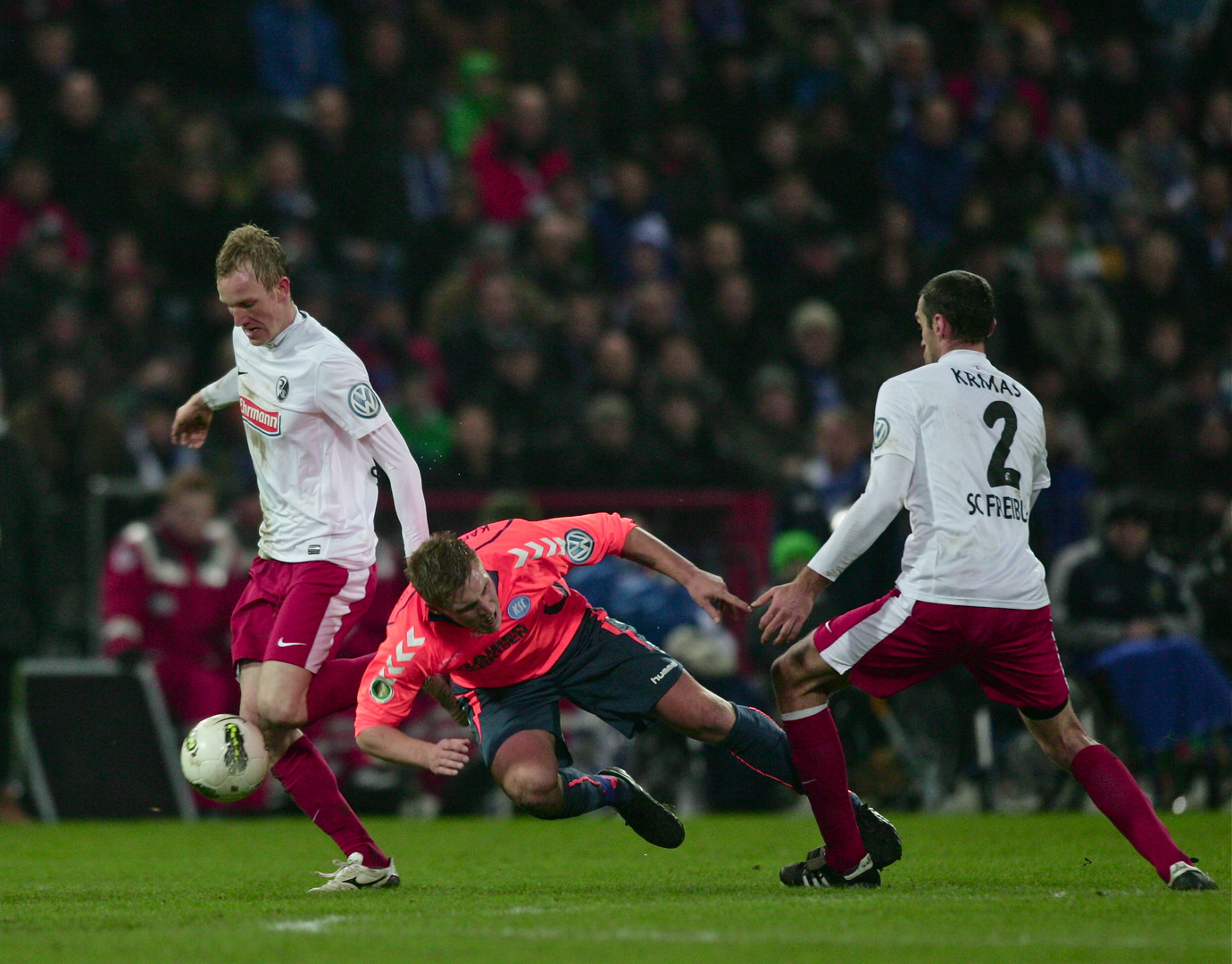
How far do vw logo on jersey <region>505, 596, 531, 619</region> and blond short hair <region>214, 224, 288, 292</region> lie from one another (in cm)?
146

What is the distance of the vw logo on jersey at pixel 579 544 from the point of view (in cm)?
662

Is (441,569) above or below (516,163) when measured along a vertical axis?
below

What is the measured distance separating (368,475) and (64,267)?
6119 millimetres

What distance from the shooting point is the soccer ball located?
6215 mm

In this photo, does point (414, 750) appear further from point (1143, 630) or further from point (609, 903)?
point (1143, 630)

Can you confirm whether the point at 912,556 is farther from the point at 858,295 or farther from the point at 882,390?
the point at 858,295

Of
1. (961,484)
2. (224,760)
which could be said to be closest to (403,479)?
(224,760)

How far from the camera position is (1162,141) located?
16.4 m

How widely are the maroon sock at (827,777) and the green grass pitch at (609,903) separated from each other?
0.20 metres

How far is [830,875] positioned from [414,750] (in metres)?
1.59

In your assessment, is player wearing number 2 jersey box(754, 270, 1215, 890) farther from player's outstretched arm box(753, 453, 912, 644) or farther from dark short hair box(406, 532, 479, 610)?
dark short hair box(406, 532, 479, 610)

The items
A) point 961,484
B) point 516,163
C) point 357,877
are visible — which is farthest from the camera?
point 516,163

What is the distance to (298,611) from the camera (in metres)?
6.51

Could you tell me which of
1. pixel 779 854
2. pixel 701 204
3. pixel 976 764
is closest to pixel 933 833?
pixel 779 854
